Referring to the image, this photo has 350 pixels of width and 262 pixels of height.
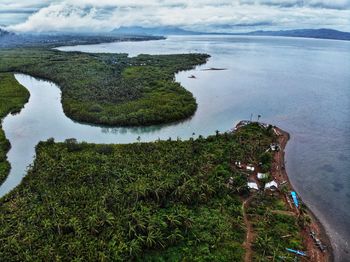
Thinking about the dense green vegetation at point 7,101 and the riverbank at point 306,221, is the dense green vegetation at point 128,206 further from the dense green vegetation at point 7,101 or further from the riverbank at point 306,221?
the dense green vegetation at point 7,101

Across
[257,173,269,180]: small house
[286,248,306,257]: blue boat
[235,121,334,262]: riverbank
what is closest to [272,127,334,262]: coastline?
[235,121,334,262]: riverbank

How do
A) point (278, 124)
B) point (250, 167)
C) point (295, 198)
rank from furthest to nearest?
1. point (278, 124)
2. point (250, 167)
3. point (295, 198)

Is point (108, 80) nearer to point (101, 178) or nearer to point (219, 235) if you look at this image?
point (101, 178)

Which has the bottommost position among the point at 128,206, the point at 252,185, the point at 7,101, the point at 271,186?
the point at 271,186

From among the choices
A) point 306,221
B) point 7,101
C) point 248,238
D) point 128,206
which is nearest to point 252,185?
point 306,221

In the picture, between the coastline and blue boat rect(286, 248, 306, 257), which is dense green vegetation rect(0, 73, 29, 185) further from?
the coastline

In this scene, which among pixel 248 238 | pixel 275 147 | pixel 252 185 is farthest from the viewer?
pixel 275 147

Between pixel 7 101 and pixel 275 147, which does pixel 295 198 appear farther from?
pixel 7 101
